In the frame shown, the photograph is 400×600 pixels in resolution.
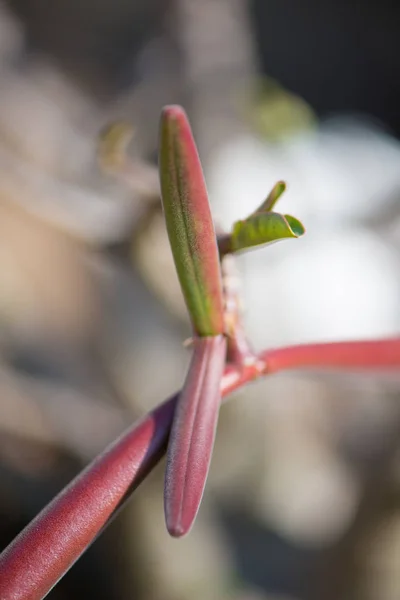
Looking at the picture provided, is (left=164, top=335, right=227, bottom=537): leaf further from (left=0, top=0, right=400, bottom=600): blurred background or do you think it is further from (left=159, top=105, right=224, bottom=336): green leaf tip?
(left=0, top=0, right=400, bottom=600): blurred background

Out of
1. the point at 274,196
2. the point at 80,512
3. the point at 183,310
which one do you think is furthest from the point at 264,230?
the point at 183,310

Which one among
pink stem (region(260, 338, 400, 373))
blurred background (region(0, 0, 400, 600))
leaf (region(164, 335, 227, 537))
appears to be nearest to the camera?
leaf (region(164, 335, 227, 537))

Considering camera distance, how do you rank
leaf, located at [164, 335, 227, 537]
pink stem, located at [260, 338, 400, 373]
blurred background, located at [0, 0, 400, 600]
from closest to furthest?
leaf, located at [164, 335, 227, 537]
pink stem, located at [260, 338, 400, 373]
blurred background, located at [0, 0, 400, 600]

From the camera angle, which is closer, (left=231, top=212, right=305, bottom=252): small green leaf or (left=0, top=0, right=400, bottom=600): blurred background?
(left=231, top=212, right=305, bottom=252): small green leaf

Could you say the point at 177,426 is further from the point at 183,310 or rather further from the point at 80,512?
the point at 183,310

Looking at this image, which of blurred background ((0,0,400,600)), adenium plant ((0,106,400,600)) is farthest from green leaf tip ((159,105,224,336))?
blurred background ((0,0,400,600))

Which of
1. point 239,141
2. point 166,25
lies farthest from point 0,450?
point 166,25
